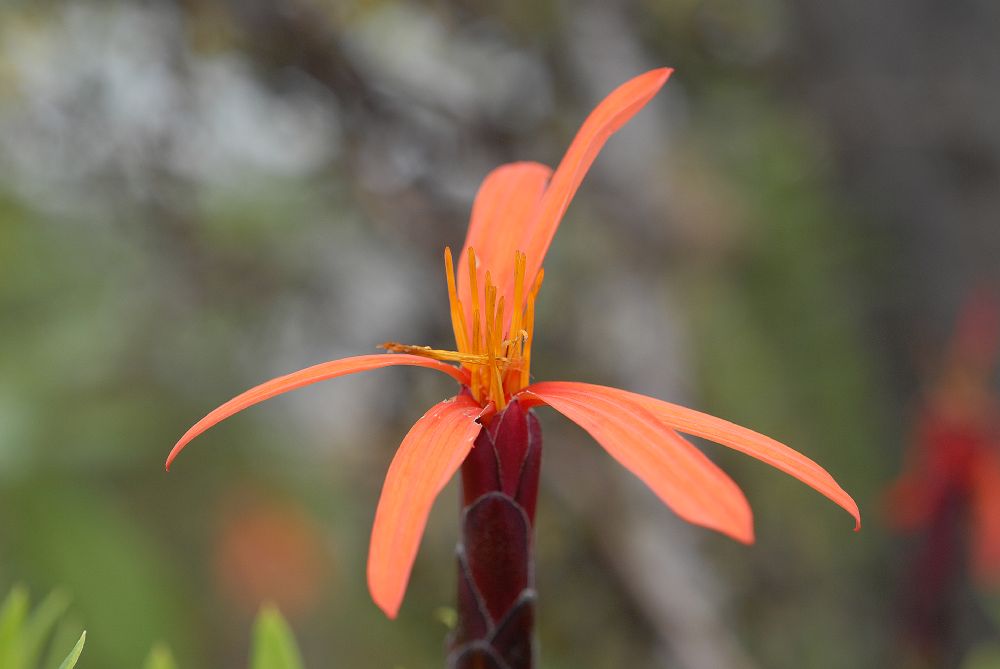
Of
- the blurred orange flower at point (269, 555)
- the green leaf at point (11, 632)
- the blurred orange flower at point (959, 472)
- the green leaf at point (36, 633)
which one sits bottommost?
the blurred orange flower at point (269, 555)

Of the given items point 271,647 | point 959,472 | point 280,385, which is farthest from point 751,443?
point 959,472

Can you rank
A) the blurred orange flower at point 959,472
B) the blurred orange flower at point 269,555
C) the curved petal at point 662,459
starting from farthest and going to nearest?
the blurred orange flower at point 269,555 < the blurred orange flower at point 959,472 < the curved petal at point 662,459

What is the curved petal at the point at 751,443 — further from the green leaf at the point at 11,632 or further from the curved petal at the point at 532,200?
the green leaf at the point at 11,632

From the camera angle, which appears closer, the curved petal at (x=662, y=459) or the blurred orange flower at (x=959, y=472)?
the curved petal at (x=662, y=459)

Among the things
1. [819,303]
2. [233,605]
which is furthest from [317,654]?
[819,303]

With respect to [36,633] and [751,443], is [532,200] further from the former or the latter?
[36,633]

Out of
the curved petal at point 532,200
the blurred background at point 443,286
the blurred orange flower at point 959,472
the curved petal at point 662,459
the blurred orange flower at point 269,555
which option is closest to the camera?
the curved petal at point 662,459

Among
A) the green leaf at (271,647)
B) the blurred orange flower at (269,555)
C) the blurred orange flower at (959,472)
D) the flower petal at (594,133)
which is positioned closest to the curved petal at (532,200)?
the flower petal at (594,133)
